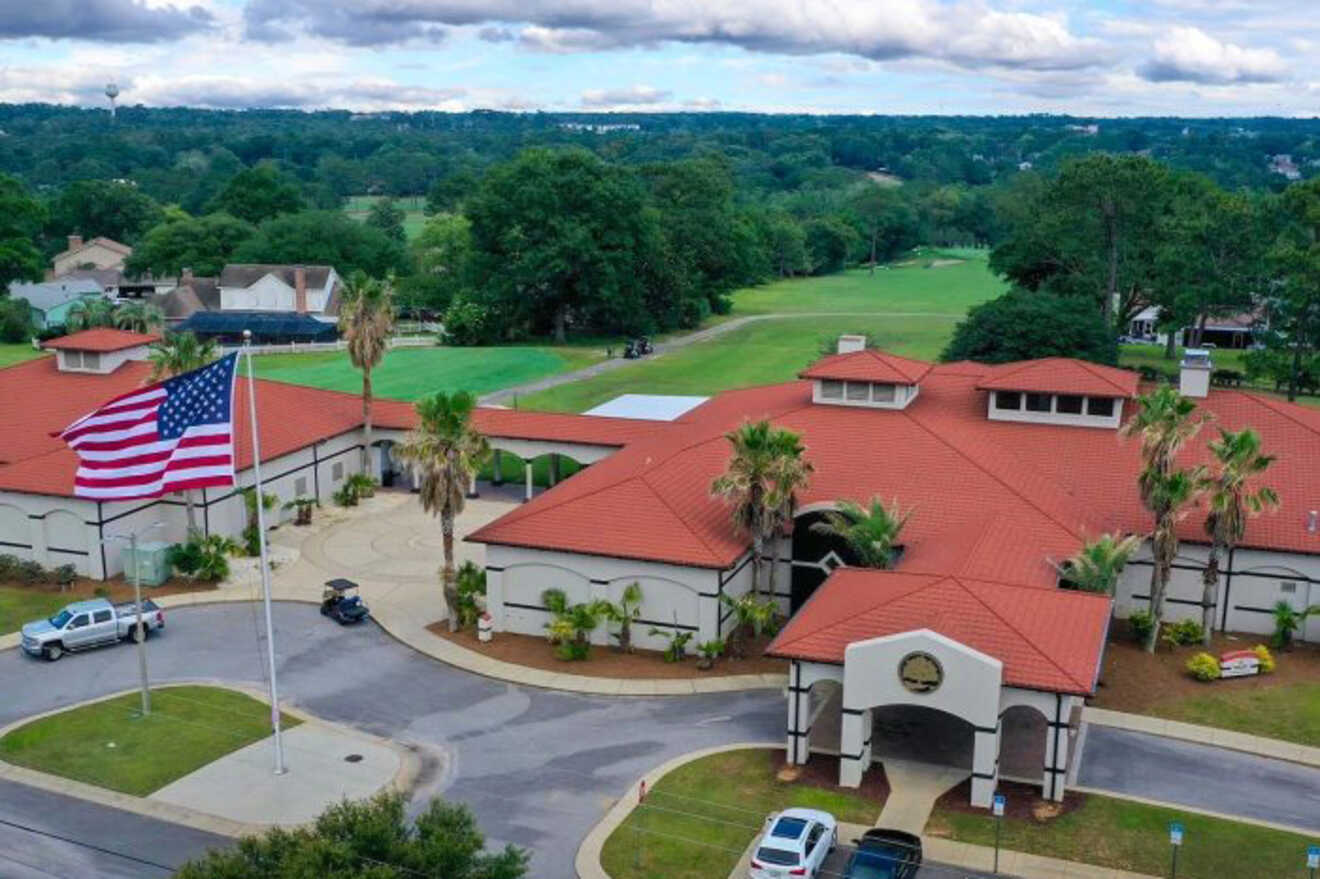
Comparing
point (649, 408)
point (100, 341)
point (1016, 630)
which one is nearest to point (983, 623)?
point (1016, 630)

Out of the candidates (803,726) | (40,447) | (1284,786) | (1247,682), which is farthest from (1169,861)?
(40,447)

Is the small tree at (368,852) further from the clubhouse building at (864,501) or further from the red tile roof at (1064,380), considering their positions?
the red tile roof at (1064,380)

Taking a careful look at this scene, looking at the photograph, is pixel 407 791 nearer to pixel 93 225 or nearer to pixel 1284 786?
pixel 1284 786

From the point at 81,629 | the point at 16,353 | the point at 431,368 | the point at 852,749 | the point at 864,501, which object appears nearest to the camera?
the point at 852,749

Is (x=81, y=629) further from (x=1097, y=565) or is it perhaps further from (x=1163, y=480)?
(x=1163, y=480)

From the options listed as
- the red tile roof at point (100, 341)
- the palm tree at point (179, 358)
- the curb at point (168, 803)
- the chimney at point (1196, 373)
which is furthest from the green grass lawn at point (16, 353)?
the chimney at point (1196, 373)

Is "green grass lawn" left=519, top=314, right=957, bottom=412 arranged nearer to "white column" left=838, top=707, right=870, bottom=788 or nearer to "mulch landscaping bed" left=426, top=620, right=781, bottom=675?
"mulch landscaping bed" left=426, top=620, right=781, bottom=675

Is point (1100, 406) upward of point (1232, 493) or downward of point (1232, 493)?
upward
